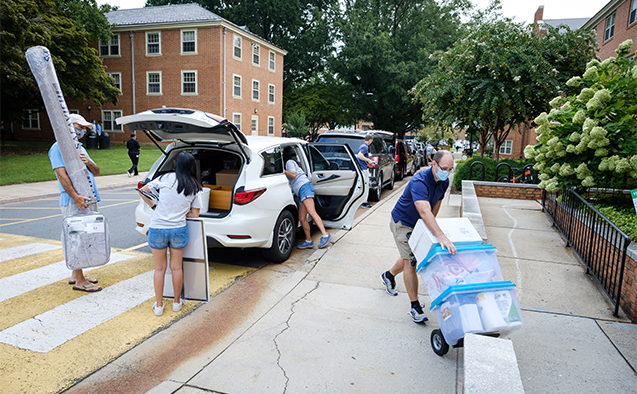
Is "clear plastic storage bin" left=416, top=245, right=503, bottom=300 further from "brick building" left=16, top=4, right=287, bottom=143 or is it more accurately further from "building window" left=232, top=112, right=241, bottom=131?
"building window" left=232, top=112, right=241, bottom=131

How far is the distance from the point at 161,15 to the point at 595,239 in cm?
3522

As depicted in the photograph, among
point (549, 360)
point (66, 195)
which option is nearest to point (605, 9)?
point (549, 360)

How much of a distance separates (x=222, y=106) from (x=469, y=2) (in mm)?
28146

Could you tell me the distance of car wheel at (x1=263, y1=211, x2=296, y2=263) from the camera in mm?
5859

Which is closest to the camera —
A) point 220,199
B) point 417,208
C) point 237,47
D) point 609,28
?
point 417,208

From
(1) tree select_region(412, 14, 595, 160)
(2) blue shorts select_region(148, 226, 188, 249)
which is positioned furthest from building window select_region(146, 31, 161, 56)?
(2) blue shorts select_region(148, 226, 188, 249)

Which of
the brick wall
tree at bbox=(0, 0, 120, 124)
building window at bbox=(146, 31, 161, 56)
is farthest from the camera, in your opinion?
building window at bbox=(146, 31, 161, 56)

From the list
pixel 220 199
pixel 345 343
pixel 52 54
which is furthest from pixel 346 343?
pixel 52 54

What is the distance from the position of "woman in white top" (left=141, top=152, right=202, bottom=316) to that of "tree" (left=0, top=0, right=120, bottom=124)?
17530 mm

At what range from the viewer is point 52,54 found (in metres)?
22.9

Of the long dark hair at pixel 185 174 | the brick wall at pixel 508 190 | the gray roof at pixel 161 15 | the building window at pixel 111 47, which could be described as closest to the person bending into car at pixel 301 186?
the long dark hair at pixel 185 174

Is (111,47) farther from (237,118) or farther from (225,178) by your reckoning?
(225,178)

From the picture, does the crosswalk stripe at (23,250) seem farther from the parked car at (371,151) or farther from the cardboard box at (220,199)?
the parked car at (371,151)

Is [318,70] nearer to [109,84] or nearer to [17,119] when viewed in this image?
[109,84]
